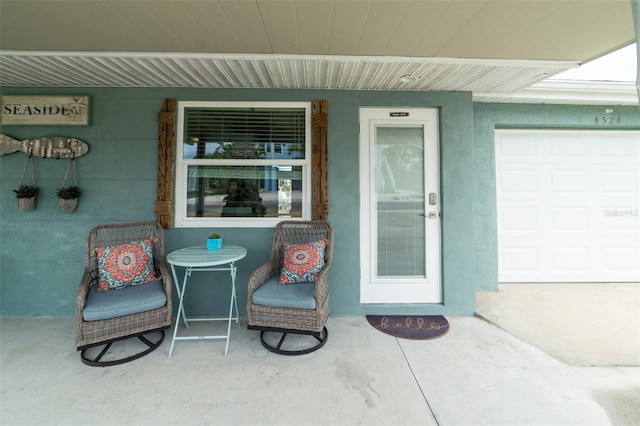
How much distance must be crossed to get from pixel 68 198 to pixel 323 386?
3.20 m

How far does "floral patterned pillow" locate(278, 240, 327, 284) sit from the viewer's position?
2465 mm

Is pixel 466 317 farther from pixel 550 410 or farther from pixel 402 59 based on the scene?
pixel 402 59

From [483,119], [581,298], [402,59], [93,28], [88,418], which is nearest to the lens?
[88,418]

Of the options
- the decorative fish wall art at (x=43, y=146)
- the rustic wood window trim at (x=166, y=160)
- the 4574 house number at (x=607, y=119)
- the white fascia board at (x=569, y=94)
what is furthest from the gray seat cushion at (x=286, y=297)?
the 4574 house number at (x=607, y=119)

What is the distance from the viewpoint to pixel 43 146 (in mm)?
2883

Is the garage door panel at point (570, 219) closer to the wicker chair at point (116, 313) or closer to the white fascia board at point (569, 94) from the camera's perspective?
the white fascia board at point (569, 94)

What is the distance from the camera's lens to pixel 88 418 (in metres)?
1.58

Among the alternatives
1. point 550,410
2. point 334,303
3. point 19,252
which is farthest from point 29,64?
point 550,410

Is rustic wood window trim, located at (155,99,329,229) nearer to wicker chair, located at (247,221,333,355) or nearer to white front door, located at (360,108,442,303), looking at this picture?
white front door, located at (360,108,442,303)

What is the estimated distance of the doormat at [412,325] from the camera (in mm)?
2566

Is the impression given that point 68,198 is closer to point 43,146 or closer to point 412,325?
point 43,146

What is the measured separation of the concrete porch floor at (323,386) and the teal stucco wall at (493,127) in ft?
4.60

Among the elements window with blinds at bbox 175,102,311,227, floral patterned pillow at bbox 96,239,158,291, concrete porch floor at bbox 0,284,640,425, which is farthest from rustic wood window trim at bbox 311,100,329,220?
floral patterned pillow at bbox 96,239,158,291

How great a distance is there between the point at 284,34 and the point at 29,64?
8.20ft
